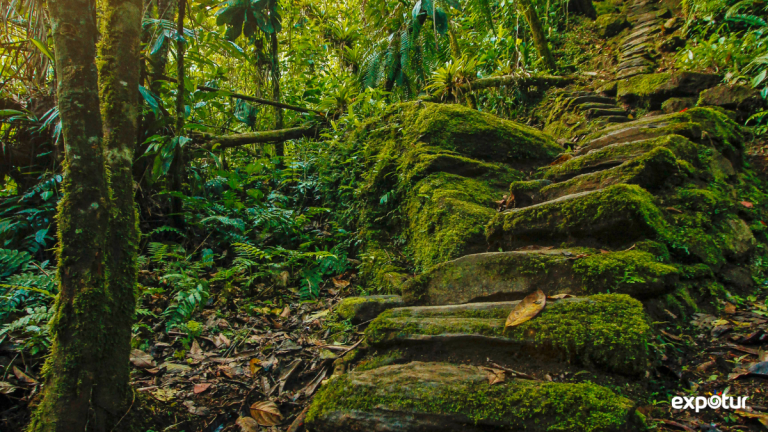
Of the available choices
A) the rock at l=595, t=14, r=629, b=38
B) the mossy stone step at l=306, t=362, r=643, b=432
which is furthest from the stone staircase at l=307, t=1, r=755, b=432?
the rock at l=595, t=14, r=629, b=38

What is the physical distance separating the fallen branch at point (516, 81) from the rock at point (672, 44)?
1.58 m

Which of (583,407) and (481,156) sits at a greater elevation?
(481,156)

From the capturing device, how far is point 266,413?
6.59 feet

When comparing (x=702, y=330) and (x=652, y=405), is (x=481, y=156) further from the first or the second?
(x=652, y=405)

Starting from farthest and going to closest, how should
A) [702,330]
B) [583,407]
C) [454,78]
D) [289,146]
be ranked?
[289,146] < [454,78] < [702,330] < [583,407]

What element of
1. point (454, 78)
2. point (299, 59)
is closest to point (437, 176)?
point (454, 78)

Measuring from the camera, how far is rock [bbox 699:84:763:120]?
3951 mm

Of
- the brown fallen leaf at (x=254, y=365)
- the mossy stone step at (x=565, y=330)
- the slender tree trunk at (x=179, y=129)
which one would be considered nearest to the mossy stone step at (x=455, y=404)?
the mossy stone step at (x=565, y=330)

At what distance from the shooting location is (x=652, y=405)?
4.98 ft

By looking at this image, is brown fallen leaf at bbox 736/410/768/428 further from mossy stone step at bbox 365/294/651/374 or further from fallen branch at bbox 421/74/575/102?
fallen branch at bbox 421/74/575/102

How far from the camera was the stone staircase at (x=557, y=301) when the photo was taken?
1504 millimetres

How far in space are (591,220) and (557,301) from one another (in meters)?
0.72

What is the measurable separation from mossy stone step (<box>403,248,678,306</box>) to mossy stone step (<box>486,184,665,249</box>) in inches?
7.1

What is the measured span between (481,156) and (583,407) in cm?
289
